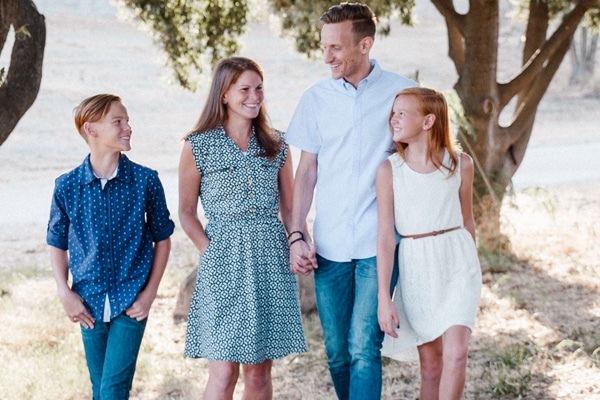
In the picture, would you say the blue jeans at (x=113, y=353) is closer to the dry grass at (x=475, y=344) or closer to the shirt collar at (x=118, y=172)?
the shirt collar at (x=118, y=172)

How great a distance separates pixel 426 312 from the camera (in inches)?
165

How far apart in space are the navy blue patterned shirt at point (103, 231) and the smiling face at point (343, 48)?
102 cm

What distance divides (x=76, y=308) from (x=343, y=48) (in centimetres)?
169

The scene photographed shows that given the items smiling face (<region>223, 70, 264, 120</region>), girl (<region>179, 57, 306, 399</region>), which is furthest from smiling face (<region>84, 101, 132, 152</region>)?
smiling face (<region>223, 70, 264, 120</region>)

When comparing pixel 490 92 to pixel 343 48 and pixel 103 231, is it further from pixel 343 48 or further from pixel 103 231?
pixel 103 231

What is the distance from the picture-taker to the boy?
4.05 metres

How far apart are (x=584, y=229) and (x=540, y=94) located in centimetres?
185

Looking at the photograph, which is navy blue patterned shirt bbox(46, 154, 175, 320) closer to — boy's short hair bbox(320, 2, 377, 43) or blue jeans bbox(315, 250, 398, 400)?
blue jeans bbox(315, 250, 398, 400)

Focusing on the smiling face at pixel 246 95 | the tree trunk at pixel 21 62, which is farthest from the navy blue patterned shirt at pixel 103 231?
the tree trunk at pixel 21 62

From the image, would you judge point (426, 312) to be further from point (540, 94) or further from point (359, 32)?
point (540, 94)

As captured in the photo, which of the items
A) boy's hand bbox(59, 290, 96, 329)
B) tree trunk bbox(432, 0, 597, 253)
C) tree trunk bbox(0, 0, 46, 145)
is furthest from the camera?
tree trunk bbox(432, 0, 597, 253)

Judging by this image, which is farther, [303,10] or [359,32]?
[303,10]

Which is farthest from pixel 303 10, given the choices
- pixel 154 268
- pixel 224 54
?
pixel 154 268

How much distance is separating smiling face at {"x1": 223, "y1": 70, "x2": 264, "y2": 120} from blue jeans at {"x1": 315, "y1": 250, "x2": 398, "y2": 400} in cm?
78
